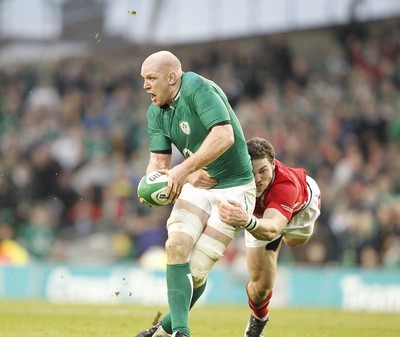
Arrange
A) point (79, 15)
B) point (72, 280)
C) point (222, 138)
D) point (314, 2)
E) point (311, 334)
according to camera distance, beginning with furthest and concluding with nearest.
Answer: point (79, 15)
point (314, 2)
point (72, 280)
point (311, 334)
point (222, 138)

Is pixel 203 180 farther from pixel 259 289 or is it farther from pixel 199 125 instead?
pixel 259 289

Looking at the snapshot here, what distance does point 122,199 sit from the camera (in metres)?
21.6

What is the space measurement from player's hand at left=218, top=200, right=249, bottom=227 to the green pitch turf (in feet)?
7.64

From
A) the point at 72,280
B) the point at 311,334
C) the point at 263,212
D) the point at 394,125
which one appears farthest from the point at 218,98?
the point at 394,125

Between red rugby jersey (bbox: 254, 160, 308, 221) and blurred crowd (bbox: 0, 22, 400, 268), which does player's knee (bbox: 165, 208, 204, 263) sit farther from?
blurred crowd (bbox: 0, 22, 400, 268)

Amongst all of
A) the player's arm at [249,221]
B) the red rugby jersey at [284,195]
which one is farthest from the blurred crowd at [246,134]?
the player's arm at [249,221]

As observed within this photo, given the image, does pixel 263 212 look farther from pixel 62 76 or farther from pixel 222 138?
pixel 62 76

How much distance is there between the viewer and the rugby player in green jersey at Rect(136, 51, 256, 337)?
8.24 m

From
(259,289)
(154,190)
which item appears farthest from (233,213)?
(259,289)

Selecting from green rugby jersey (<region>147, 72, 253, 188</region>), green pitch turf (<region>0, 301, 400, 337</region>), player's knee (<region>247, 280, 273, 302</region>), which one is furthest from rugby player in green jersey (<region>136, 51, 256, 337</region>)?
green pitch turf (<region>0, 301, 400, 337</region>)

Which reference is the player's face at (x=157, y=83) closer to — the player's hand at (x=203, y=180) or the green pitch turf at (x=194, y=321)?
the player's hand at (x=203, y=180)

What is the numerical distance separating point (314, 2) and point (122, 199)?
610cm

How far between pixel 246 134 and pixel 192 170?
13378 millimetres

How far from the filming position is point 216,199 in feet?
28.5
